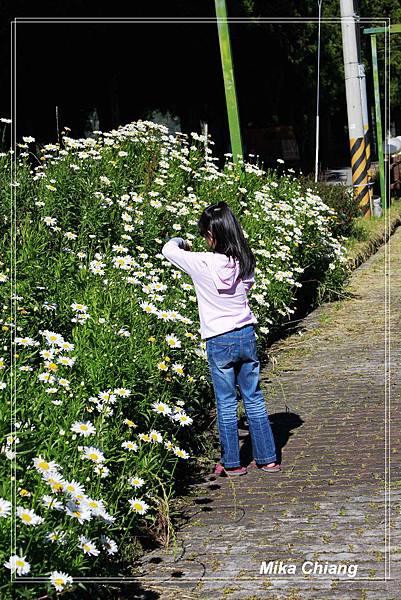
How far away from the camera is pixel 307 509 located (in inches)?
188

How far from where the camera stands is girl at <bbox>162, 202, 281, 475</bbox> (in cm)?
538

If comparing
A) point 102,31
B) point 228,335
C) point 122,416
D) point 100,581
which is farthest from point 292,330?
point 102,31

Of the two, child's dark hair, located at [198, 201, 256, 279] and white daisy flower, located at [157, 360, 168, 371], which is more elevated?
child's dark hair, located at [198, 201, 256, 279]

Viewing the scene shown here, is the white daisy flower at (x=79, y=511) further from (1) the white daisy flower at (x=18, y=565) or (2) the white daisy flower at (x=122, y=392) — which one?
(2) the white daisy flower at (x=122, y=392)

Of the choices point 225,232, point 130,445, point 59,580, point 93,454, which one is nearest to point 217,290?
point 225,232

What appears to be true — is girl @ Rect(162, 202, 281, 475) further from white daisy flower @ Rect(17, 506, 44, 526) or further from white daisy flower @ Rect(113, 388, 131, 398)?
white daisy flower @ Rect(17, 506, 44, 526)

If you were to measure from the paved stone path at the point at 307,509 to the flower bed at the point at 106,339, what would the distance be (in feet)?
0.89

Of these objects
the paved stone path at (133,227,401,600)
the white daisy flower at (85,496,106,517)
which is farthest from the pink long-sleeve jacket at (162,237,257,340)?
the white daisy flower at (85,496,106,517)

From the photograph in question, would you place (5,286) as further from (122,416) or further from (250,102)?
(250,102)

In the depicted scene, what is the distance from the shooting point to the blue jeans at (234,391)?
5391 mm

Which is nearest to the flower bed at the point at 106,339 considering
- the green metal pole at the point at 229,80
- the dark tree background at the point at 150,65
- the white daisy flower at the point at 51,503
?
the white daisy flower at the point at 51,503

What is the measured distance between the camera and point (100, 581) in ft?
12.3

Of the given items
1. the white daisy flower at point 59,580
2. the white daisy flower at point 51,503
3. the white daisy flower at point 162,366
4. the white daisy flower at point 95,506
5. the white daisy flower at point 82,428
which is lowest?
the white daisy flower at point 59,580

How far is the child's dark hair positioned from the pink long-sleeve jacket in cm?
4
